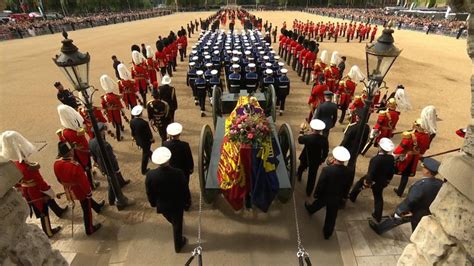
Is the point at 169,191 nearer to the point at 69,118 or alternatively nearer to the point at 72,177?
the point at 72,177

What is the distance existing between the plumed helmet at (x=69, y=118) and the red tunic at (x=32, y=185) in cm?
129

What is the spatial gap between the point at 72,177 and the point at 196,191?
256cm

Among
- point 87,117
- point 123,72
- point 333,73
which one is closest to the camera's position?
point 87,117

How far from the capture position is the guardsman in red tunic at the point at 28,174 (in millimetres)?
4023

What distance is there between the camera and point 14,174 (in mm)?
2191

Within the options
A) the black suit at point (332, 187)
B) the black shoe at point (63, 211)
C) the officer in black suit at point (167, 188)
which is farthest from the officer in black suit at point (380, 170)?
the black shoe at point (63, 211)

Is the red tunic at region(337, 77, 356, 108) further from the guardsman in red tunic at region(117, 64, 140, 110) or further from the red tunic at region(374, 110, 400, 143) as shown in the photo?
the guardsman in red tunic at region(117, 64, 140, 110)

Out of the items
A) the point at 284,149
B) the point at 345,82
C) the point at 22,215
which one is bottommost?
the point at 284,149

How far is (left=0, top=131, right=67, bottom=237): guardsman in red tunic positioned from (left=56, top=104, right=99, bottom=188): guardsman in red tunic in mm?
1128

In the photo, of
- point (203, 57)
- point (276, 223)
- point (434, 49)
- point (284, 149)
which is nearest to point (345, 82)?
point (284, 149)

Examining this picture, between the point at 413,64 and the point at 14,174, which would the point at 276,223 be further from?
the point at 413,64

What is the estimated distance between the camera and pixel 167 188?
163 inches

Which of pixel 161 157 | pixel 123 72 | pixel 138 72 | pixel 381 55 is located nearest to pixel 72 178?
pixel 161 157

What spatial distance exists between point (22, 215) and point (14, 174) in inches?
16.2
